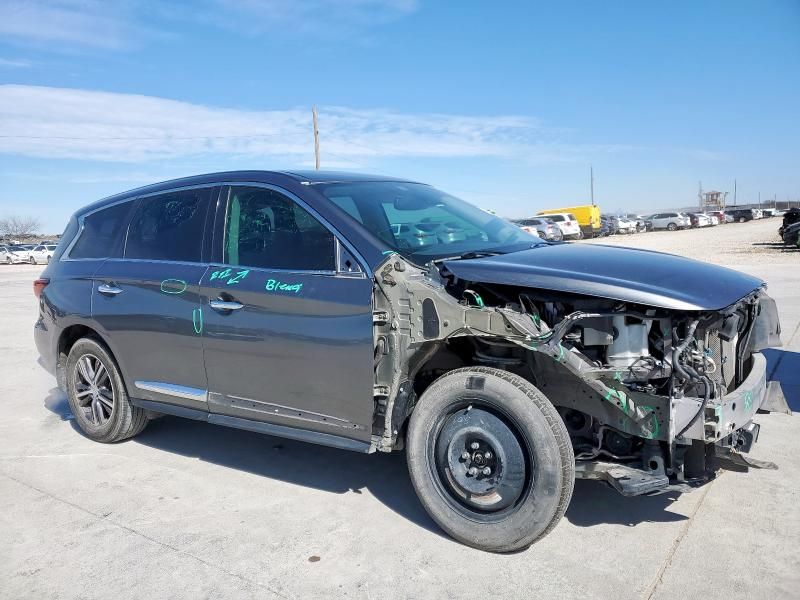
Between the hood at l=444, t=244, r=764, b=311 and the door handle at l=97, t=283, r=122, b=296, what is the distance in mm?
2499

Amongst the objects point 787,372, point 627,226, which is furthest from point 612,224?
point 787,372

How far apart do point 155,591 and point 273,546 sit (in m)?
0.60

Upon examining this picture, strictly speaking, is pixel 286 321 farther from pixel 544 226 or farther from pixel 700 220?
pixel 700 220

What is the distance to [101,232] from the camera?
523 cm

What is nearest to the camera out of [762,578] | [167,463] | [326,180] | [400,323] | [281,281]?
[762,578]

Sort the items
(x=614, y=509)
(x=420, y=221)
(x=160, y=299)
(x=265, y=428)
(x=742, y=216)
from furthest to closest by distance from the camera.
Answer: (x=742, y=216) < (x=160, y=299) < (x=420, y=221) < (x=265, y=428) < (x=614, y=509)

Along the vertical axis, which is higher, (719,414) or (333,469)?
(719,414)

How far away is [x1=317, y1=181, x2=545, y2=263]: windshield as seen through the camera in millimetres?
3881

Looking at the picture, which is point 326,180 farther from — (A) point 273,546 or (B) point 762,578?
(B) point 762,578

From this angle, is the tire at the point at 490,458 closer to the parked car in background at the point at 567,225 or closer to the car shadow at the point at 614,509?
the car shadow at the point at 614,509

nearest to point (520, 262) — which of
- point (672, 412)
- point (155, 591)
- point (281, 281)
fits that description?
point (672, 412)

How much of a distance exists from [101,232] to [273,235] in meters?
1.89

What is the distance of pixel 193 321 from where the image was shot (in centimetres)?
423

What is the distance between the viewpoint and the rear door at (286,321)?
3.60m
